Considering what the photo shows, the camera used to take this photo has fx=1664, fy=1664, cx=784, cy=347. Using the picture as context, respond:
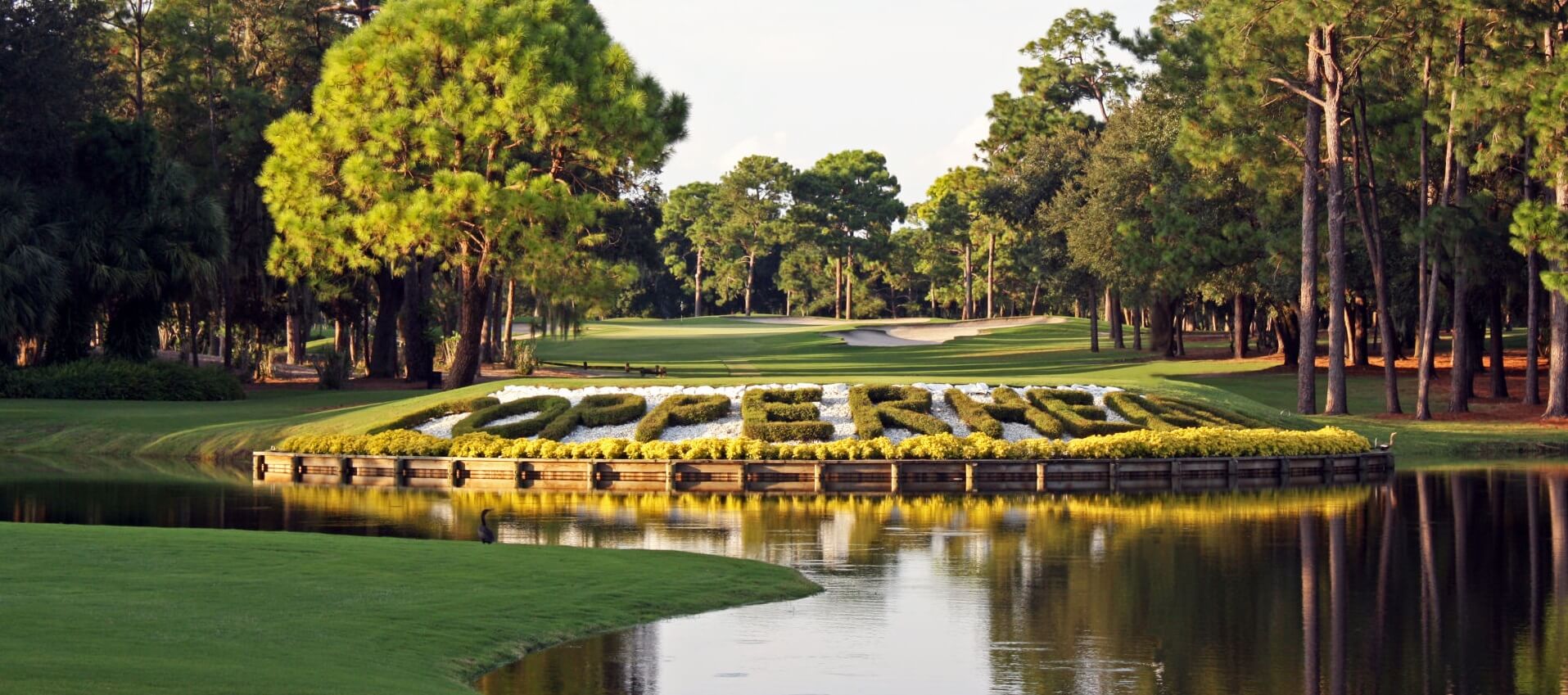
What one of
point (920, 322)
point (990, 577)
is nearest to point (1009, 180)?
point (920, 322)

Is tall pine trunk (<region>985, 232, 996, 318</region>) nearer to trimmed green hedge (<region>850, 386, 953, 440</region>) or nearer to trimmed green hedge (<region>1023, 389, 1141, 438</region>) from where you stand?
trimmed green hedge (<region>1023, 389, 1141, 438</region>)

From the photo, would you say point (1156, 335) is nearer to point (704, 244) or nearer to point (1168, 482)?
point (1168, 482)

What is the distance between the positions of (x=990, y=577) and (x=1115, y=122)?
61876 mm

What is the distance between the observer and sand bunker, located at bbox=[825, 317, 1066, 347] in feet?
339

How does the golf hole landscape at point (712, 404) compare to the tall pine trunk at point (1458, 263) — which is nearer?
the golf hole landscape at point (712, 404)

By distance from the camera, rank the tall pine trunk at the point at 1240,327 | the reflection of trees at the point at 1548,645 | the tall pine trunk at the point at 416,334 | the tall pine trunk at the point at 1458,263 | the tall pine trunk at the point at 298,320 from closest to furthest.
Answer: the reflection of trees at the point at 1548,645 → the tall pine trunk at the point at 1458,263 → the tall pine trunk at the point at 416,334 → the tall pine trunk at the point at 298,320 → the tall pine trunk at the point at 1240,327

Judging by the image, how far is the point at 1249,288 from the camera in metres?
67.0

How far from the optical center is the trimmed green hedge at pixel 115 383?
55.0 m

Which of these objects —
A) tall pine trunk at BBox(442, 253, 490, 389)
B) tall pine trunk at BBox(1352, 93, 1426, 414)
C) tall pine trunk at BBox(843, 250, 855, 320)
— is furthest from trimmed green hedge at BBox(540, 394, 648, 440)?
A: tall pine trunk at BBox(843, 250, 855, 320)

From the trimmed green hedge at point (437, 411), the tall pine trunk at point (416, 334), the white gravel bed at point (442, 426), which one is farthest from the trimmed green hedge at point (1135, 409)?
the tall pine trunk at point (416, 334)

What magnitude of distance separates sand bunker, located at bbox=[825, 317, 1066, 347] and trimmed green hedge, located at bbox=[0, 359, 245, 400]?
50035 mm

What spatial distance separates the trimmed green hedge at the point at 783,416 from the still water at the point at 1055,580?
221 inches

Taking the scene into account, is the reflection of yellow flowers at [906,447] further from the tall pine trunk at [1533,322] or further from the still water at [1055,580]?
the tall pine trunk at [1533,322]

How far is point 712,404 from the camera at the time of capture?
41438 millimetres
